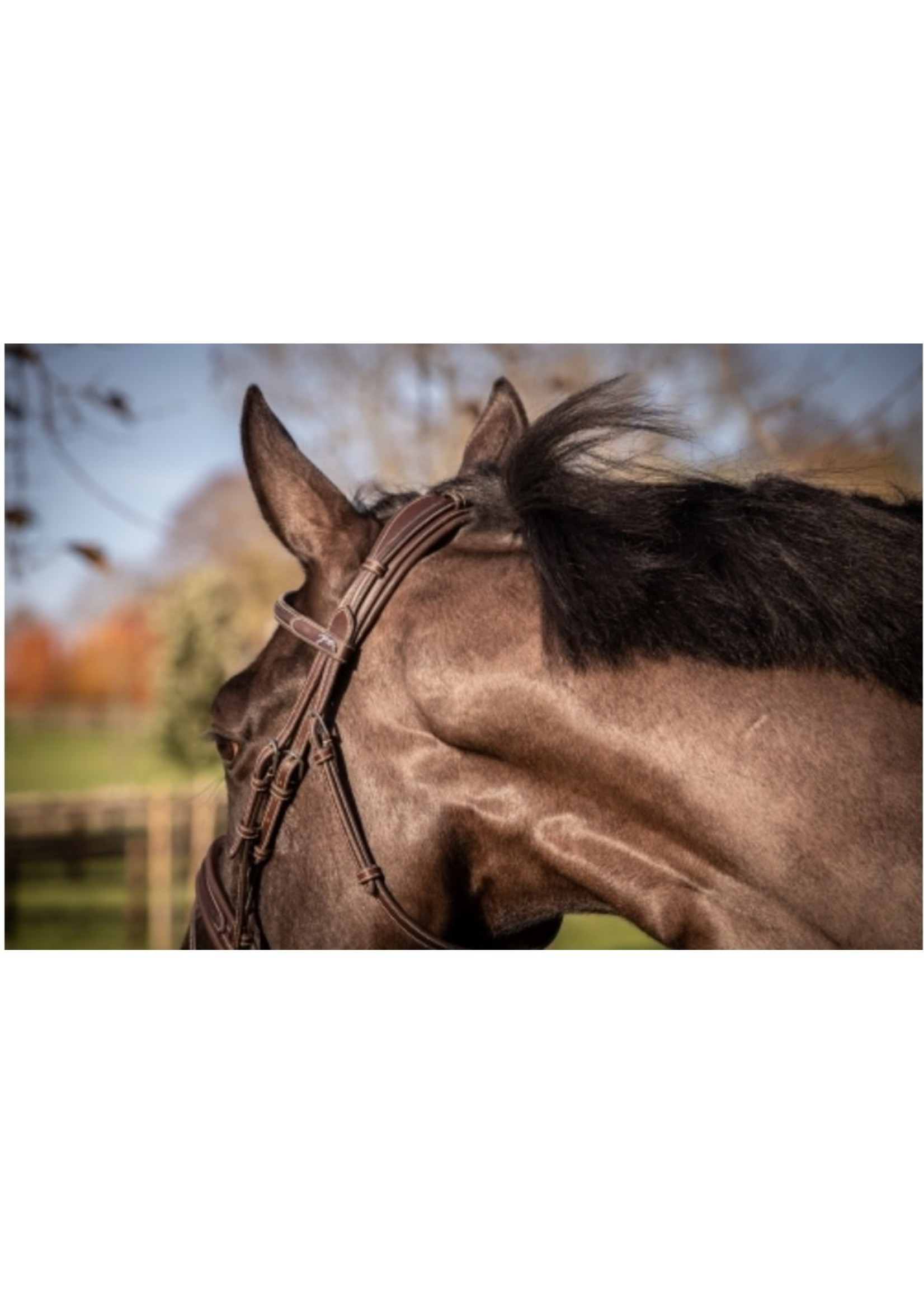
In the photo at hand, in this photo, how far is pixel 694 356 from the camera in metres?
5.57

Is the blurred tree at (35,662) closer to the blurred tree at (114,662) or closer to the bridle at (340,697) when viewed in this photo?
the blurred tree at (114,662)

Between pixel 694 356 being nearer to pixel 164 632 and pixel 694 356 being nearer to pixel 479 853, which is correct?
pixel 479 853

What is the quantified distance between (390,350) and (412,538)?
199 inches

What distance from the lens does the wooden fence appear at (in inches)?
557

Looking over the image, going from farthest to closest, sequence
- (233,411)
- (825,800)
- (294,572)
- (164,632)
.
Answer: (164,632)
(294,572)
(233,411)
(825,800)

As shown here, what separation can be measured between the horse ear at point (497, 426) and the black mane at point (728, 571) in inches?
22.2

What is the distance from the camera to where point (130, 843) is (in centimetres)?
1548

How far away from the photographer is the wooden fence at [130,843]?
46.4 ft

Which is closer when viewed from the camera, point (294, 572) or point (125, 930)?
point (294, 572)

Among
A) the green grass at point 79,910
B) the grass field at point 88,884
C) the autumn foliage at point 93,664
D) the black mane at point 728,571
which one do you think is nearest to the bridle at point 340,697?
the black mane at point 728,571

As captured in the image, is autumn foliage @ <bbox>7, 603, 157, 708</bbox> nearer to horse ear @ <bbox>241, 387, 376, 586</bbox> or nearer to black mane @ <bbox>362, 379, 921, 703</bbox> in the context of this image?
horse ear @ <bbox>241, 387, 376, 586</bbox>

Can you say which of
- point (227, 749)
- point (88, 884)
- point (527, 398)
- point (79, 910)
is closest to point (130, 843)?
point (79, 910)

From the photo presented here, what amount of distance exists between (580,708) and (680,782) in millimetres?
248
